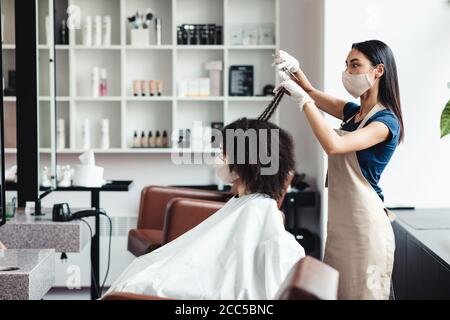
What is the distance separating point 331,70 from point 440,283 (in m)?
1.75

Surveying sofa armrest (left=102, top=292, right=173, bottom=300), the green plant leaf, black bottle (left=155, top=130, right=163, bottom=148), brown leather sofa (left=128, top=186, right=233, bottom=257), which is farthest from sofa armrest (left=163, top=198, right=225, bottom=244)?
black bottle (left=155, top=130, right=163, bottom=148)

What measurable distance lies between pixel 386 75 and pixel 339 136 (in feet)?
1.05

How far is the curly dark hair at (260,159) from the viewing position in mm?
2141

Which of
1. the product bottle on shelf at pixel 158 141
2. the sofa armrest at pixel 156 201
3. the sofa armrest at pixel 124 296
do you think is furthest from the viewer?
the product bottle on shelf at pixel 158 141

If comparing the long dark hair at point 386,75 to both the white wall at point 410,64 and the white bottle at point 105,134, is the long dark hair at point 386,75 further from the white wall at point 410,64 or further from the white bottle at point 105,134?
the white bottle at point 105,134

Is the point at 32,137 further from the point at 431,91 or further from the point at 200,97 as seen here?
the point at 431,91

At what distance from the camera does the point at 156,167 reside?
16.3ft

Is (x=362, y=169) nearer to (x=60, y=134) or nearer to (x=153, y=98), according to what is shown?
(x=153, y=98)

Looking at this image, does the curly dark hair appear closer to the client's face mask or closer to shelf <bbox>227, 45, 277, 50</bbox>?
the client's face mask

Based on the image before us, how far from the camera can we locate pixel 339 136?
2.18m

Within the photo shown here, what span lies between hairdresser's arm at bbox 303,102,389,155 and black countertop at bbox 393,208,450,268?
0.64m

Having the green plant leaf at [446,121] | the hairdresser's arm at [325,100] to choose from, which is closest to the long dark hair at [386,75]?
the hairdresser's arm at [325,100]

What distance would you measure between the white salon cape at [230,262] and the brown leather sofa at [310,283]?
1.50ft
